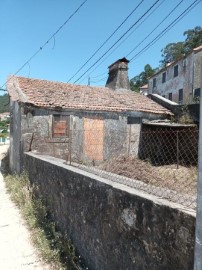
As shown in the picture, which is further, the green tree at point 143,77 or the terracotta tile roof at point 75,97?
the green tree at point 143,77

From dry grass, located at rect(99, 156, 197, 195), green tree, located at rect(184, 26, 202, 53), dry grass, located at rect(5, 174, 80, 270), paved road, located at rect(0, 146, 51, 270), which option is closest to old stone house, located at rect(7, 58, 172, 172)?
dry grass, located at rect(99, 156, 197, 195)

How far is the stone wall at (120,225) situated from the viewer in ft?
8.87

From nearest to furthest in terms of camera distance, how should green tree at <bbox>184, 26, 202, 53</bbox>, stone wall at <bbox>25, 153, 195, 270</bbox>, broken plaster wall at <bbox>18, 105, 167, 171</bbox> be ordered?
stone wall at <bbox>25, 153, 195, 270</bbox> → broken plaster wall at <bbox>18, 105, 167, 171</bbox> → green tree at <bbox>184, 26, 202, 53</bbox>

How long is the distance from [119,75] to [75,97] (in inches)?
197

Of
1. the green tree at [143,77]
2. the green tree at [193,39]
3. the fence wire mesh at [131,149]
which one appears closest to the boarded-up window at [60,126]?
the fence wire mesh at [131,149]

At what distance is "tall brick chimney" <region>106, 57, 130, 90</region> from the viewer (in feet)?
62.6

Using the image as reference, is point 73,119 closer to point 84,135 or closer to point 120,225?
point 84,135

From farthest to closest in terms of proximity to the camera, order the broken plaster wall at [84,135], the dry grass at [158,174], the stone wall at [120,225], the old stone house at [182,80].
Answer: the old stone house at [182,80], the broken plaster wall at [84,135], the dry grass at [158,174], the stone wall at [120,225]

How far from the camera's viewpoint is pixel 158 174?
35.4 feet

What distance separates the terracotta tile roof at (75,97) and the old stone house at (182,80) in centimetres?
1203

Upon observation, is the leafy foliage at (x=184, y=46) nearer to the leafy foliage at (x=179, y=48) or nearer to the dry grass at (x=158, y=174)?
the leafy foliage at (x=179, y=48)

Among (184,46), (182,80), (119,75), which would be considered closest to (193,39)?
(184,46)

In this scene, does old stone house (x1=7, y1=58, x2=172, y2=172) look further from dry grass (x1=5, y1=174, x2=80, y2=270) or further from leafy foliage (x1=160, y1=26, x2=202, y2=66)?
leafy foliage (x1=160, y1=26, x2=202, y2=66)

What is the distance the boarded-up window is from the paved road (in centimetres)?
542
